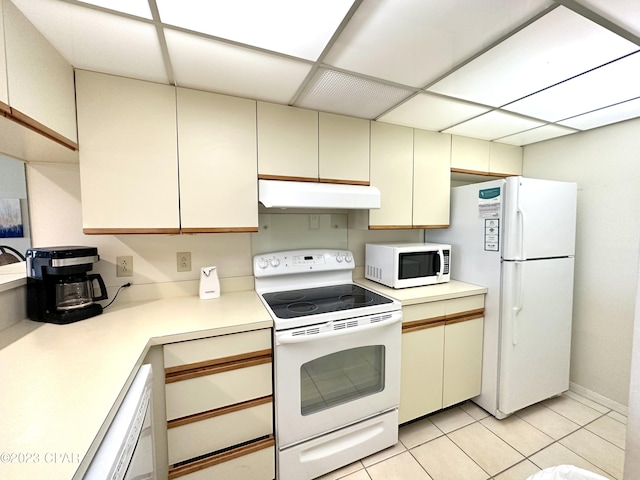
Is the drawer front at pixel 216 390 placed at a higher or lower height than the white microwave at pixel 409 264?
lower

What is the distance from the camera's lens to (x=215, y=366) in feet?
4.06

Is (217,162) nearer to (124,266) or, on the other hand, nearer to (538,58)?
(124,266)

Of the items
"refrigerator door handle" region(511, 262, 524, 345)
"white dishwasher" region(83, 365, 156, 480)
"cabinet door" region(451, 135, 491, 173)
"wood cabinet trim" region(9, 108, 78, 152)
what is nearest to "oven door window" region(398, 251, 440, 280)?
"refrigerator door handle" region(511, 262, 524, 345)

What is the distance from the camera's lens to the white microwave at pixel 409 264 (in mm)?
1860

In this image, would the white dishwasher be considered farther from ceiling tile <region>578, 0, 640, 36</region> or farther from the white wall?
the white wall

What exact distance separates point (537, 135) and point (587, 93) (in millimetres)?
764

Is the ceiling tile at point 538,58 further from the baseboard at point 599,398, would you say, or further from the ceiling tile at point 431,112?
the baseboard at point 599,398

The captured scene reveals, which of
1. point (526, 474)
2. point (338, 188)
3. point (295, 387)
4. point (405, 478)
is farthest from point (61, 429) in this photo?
point (526, 474)

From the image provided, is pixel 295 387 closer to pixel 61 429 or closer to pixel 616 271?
pixel 61 429

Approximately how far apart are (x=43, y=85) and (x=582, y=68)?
2333 mm

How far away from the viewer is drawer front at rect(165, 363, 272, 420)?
119 cm

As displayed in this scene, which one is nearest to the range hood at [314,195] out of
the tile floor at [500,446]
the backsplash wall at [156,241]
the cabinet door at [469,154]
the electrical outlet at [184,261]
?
the backsplash wall at [156,241]

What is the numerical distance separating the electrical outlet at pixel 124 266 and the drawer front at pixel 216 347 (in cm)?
72

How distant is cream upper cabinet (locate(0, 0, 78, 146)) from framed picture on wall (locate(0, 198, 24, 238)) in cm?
57
